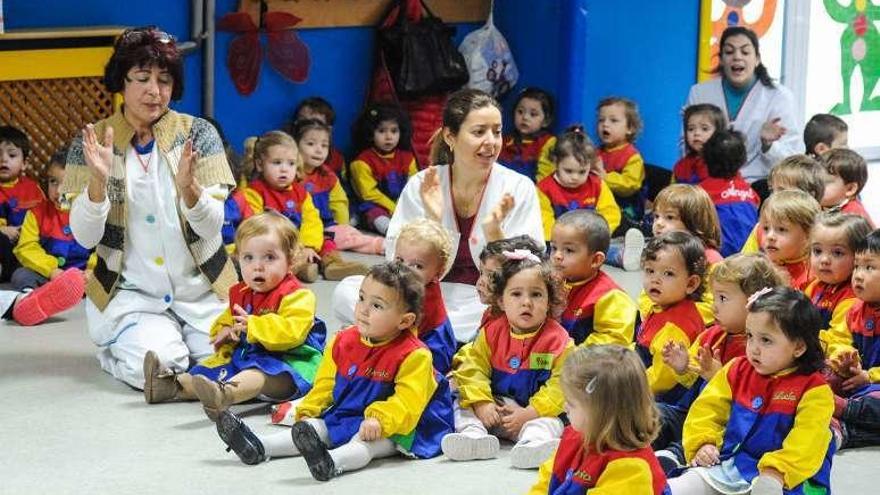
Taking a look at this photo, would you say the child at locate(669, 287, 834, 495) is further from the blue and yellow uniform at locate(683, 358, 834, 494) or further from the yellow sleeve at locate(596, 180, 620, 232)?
the yellow sleeve at locate(596, 180, 620, 232)

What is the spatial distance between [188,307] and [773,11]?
16.6 ft

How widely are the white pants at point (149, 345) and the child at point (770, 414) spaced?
1.76 metres

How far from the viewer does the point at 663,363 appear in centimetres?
461

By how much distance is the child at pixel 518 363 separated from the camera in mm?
4602

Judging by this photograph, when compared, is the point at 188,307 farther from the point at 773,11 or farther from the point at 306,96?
the point at 773,11

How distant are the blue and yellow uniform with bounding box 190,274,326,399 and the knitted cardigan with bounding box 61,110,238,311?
282 millimetres

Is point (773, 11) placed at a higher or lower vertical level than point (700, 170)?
higher

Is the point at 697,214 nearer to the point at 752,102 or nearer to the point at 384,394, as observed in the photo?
the point at 384,394

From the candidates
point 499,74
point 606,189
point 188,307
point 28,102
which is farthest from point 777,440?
point 499,74

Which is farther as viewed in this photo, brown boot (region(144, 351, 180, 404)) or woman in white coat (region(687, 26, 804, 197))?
woman in white coat (region(687, 26, 804, 197))

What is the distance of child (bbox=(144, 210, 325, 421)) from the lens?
15.9 ft

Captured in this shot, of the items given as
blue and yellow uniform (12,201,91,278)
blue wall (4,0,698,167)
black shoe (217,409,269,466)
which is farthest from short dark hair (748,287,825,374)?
blue wall (4,0,698,167)

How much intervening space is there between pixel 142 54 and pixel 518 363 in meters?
1.58

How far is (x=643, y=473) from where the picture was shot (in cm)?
347
